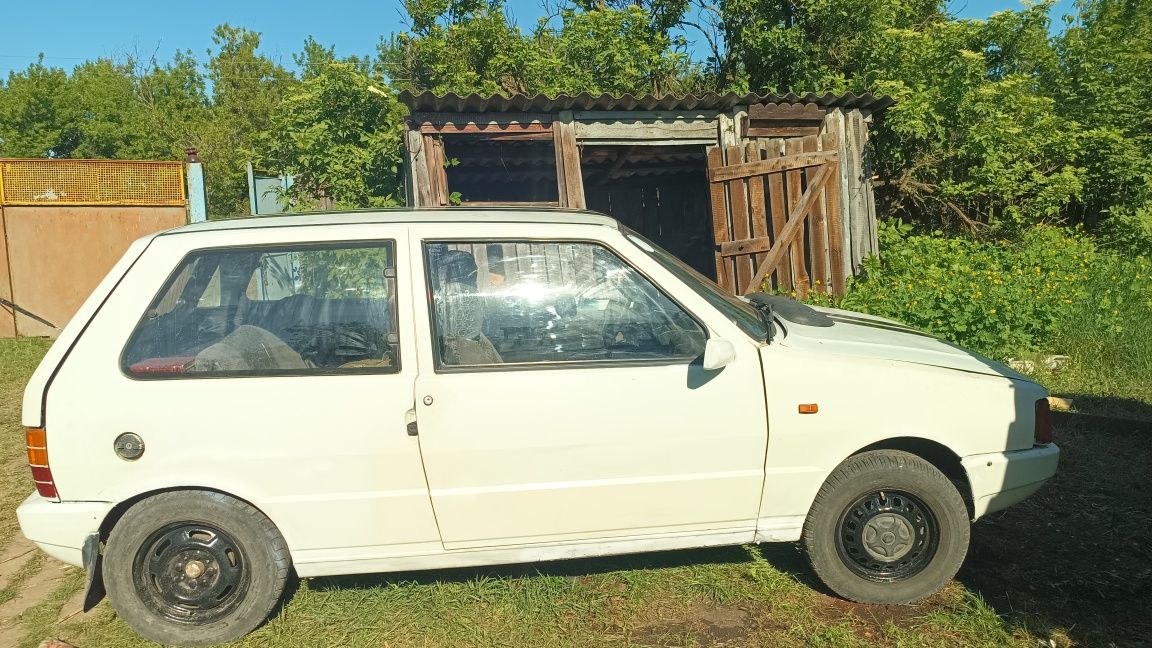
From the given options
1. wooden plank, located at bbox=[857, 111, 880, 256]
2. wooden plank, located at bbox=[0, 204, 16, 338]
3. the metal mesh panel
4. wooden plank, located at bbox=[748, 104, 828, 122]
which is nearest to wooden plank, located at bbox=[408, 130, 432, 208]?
wooden plank, located at bbox=[748, 104, 828, 122]

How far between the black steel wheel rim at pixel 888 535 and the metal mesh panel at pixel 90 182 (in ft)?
38.8

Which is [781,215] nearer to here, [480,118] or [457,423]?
[480,118]

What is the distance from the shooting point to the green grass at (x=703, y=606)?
10.7 feet

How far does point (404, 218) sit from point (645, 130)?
6073 mm

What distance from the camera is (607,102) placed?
343 inches

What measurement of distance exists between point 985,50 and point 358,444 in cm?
1168

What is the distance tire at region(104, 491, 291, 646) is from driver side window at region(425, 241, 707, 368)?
1.09 m

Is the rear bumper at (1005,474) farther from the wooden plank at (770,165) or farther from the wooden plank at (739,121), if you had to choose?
the wooden plank at (739,121)

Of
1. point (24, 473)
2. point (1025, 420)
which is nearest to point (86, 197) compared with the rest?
point (24, 473)

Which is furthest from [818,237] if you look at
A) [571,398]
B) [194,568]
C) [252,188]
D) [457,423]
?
[252,188]

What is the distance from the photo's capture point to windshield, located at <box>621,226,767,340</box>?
346cm

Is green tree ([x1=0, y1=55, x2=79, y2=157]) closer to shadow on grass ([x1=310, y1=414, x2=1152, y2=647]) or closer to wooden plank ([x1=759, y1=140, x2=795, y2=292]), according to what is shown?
wooden plank ([x1=759, y1=140, x2=795, y2=292])

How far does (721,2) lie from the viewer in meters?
13.3

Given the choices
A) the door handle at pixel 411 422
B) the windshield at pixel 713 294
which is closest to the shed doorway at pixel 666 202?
the windshield at pixel 713 294
